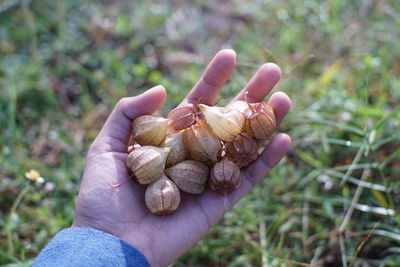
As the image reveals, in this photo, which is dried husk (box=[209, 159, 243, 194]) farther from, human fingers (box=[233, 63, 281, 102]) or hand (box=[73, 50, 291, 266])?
human fingers (box=[233, 63, 281, 102])

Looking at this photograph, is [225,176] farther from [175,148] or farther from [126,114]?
[126,114]

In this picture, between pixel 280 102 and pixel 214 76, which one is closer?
pixel 280 102

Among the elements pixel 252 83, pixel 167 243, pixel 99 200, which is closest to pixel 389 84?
pixel 252 83

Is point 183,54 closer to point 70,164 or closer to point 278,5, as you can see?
point 278,5

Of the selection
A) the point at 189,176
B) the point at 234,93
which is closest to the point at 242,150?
the point at 189,176

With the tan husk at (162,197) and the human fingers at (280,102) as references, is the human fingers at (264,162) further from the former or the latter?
the tan husk at (162,197)

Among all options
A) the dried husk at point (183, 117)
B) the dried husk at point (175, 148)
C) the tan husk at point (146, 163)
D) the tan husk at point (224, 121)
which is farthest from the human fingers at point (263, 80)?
the tan husk at point (146, 163)
